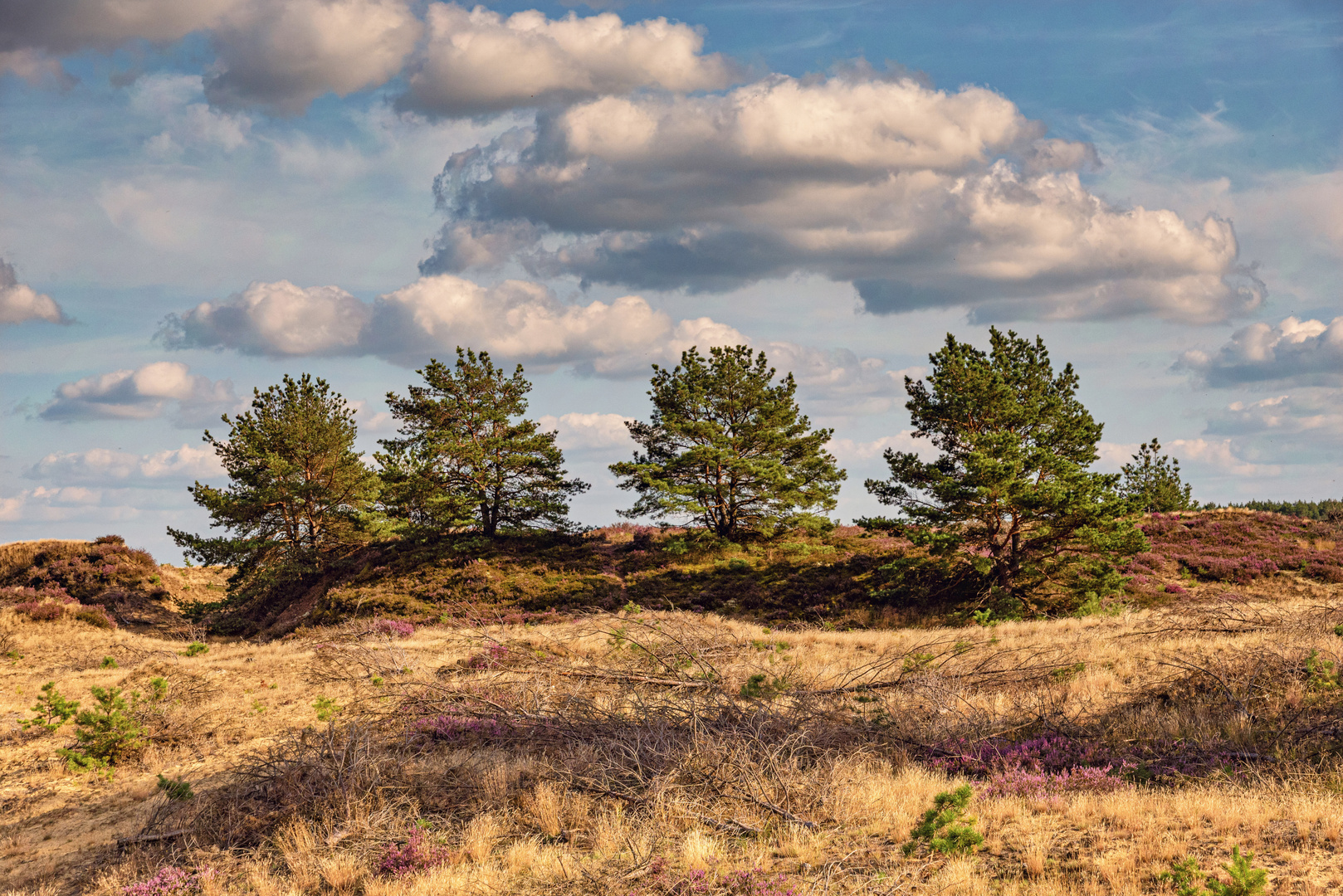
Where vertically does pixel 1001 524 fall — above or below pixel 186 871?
above

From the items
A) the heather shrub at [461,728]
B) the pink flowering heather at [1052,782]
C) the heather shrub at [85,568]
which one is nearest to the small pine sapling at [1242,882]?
the pink flowering heather at [1052,782]

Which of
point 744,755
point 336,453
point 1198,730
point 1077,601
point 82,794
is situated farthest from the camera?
point 336,453

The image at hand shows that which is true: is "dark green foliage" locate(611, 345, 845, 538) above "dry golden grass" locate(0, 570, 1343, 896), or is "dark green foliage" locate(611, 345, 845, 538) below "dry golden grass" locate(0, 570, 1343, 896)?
A: above

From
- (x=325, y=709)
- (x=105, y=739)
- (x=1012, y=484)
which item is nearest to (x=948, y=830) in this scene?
(x=325, y=709)

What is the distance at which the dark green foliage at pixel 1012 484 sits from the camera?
26.0 meters

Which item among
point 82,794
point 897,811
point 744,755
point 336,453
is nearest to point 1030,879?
point 897,811

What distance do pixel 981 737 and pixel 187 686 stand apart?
48.3 ft

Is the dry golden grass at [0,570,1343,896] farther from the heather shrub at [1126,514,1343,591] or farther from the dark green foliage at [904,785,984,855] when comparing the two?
the heather shrub at [1126,514,1343,591]

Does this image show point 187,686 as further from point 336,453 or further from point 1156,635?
point 336,453

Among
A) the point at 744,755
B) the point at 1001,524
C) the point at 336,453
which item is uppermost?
the point at 336,453

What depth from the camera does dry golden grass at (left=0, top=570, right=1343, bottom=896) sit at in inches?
296

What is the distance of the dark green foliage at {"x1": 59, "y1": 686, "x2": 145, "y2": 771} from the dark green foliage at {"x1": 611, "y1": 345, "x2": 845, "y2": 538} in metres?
22.9

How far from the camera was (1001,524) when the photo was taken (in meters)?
28.4

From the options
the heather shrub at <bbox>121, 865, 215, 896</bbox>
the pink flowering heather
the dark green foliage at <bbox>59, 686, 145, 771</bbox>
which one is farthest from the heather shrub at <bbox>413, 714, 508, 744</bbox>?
the pink flowering heather
